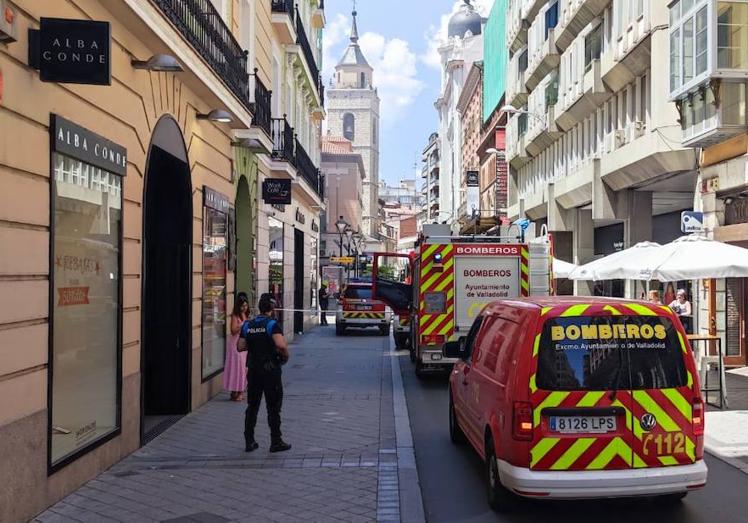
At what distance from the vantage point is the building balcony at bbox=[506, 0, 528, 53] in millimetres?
37731

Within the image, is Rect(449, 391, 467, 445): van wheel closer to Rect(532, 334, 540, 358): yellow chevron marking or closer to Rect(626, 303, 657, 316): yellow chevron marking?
Rect(532, 334, 540, 358): yellow chevron marking

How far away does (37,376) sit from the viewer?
6090 mm

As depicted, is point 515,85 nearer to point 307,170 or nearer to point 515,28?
point 515,28

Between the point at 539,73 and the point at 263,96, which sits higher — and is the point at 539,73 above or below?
above

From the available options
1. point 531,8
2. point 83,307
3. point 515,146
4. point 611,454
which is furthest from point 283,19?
point 515,146

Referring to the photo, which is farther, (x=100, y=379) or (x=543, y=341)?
(x=100, y=379)

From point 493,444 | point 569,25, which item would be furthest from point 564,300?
point 569,25

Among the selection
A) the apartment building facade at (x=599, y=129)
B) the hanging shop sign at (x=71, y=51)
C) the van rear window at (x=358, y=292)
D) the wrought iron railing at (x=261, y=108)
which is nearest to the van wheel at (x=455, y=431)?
the hanging shop sign at (x=71, y=51)

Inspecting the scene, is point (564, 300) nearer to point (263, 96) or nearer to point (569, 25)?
point (263, 96)

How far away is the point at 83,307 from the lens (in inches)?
283

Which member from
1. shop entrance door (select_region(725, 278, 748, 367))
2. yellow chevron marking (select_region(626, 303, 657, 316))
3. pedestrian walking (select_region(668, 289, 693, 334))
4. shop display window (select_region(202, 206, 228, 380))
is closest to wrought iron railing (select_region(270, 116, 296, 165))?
shop display window (select_region(202, 206, 228, 380))

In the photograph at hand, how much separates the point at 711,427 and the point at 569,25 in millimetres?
20457

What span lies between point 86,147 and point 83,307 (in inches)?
57.9

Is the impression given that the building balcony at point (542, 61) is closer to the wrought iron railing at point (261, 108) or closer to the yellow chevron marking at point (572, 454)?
the wrought iron railing at point (261, 108)
